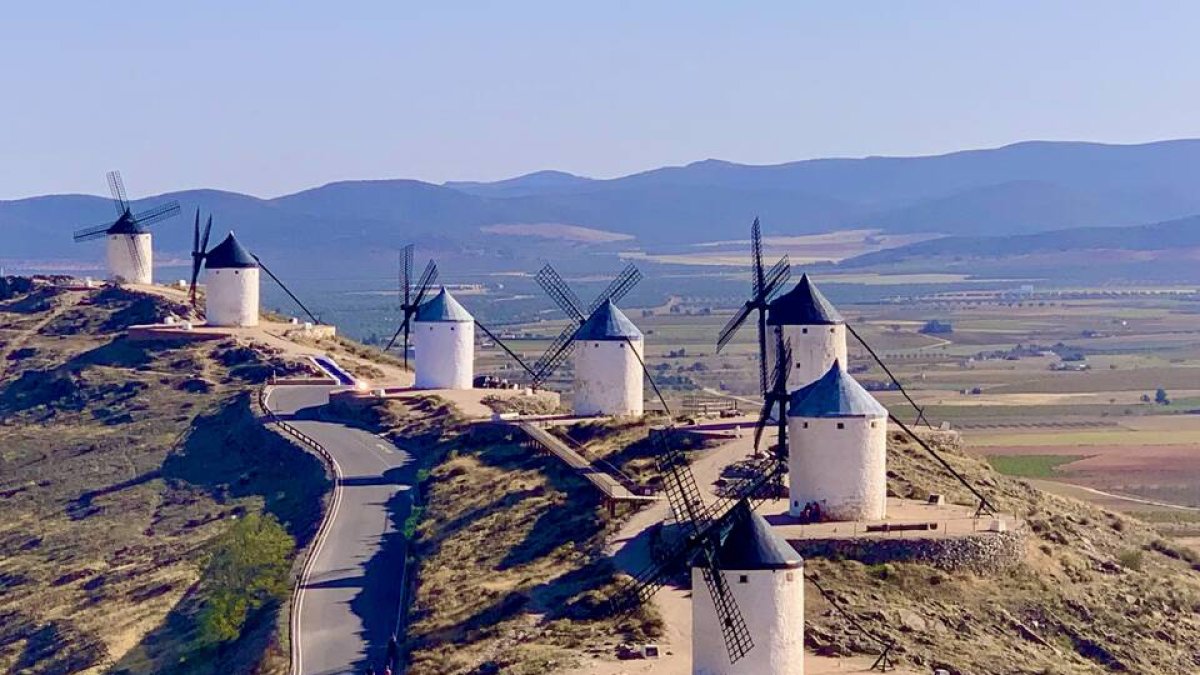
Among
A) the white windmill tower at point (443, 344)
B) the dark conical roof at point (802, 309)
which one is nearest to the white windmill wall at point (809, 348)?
the dark conical roof at point (802, 309)

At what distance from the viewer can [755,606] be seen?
31.8 metres

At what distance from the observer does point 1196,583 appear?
45.0 m

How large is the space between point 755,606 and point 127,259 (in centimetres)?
5628

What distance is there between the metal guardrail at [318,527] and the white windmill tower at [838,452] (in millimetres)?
9019

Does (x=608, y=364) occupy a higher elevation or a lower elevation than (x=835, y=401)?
higher

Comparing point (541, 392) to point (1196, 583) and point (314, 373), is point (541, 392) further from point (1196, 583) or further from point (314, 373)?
point (1196, 583)

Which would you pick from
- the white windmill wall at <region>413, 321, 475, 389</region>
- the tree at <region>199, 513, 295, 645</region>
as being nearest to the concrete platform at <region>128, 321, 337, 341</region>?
the white windmill wall at <region>413, 321, 475, 389</region>

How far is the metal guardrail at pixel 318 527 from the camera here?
40594 mm

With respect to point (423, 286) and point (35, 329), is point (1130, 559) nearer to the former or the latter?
point (423, 286)

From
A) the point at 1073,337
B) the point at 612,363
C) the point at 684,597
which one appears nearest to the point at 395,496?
the point at 612,363

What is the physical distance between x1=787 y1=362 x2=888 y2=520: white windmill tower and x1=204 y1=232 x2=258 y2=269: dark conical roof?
121 ft

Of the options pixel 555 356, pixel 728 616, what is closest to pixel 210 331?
pixel 555 356

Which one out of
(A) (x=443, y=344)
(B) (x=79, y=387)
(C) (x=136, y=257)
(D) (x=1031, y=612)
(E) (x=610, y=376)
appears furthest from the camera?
(C) (x=136, y=257)

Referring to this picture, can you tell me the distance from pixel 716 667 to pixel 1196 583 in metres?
16.3
